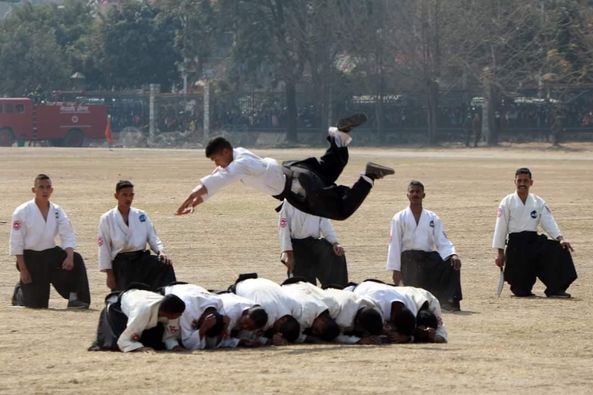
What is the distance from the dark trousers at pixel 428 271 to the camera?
14.2 meters

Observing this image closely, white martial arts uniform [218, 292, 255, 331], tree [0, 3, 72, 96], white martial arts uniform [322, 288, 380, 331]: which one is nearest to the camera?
white martial arts uniform [218, 292, 255, 331]

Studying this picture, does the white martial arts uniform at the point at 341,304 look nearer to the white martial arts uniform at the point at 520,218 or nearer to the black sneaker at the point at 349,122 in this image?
the black sneaker at the point at 349,122

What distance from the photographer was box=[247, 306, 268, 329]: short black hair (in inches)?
435

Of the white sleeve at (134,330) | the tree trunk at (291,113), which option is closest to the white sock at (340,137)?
the white sleeve at (134,330)

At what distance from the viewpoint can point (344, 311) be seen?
452 inches

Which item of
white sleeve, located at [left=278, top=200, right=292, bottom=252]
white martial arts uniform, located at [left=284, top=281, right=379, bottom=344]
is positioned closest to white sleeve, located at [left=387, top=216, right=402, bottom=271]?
white sleeve, located at [left=278, top=200, right=292, bottom=252]

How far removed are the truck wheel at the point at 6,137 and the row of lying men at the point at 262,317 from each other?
180ft

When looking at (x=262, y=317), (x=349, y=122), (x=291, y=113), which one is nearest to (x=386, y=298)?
(x=262, y=317)

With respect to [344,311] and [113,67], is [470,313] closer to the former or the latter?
[344,311]

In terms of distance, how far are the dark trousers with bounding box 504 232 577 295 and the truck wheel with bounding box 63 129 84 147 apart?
52.3 meters

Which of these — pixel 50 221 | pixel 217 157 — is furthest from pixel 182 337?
pixel 50 221

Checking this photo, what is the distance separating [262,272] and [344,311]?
20.3 ft

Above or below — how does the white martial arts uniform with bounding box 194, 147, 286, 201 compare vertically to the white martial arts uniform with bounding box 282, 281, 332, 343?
above

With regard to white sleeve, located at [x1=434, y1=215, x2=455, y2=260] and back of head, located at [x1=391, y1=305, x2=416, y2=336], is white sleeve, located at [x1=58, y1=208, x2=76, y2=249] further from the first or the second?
back of head, located at [x1=391, y1=305, x2=416, y2=336]
